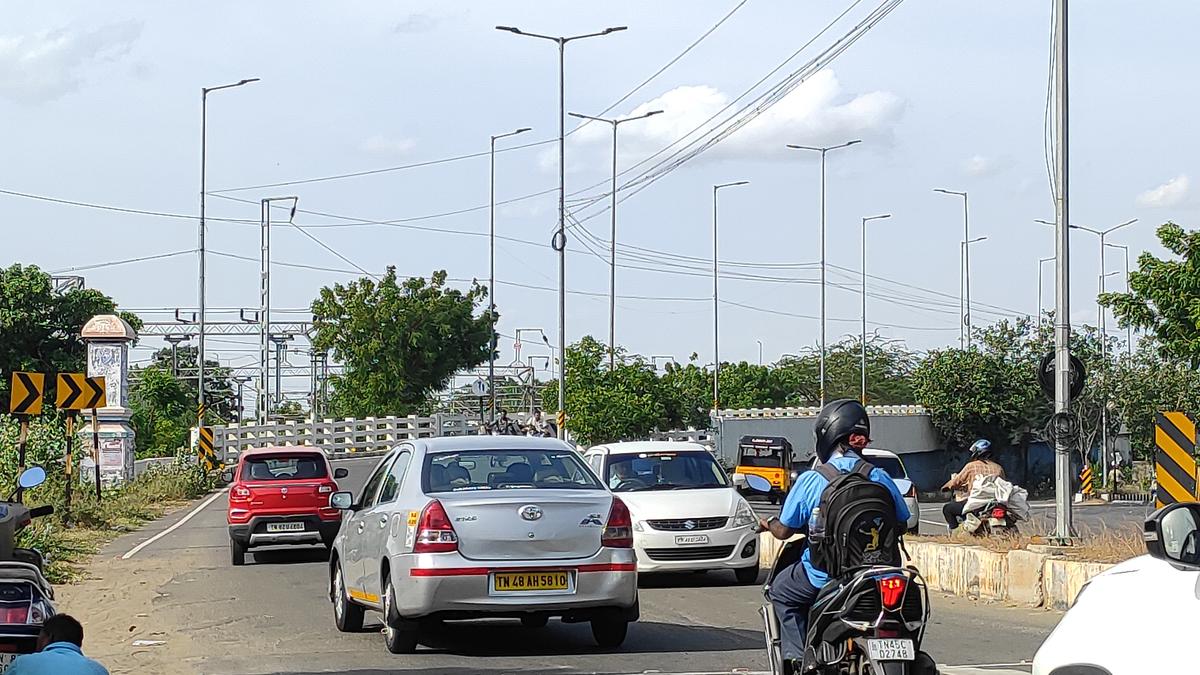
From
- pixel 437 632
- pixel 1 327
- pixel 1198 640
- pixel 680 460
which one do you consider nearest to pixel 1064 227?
pixel 680 460

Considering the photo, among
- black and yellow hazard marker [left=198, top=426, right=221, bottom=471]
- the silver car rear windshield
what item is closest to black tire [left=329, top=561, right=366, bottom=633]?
the silver car rear windshield

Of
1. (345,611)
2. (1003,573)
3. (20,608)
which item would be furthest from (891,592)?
(1003,573)

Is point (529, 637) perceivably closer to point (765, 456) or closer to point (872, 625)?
point (872, 625)

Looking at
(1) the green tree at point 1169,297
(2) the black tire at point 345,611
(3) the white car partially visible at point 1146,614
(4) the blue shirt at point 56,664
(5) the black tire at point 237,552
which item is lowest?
(5) the black tire at point 237,552

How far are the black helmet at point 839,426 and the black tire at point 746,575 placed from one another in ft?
33.3

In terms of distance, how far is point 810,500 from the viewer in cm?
752

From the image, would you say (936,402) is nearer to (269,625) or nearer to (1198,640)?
(269,625)

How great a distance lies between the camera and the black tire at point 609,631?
1193 cm

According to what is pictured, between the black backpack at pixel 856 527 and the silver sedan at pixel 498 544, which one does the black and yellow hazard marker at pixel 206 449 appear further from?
the black backpack at pixel 856 527

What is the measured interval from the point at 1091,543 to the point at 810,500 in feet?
30.1

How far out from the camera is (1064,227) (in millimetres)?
16844

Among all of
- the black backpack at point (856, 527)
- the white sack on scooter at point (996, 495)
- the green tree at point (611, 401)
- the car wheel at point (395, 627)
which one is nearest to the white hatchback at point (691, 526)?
the white sack on scooter at point (996, 495)

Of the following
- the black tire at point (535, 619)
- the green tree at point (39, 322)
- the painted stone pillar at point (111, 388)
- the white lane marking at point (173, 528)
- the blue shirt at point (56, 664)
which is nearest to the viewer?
the blue shirt at point (56, 664)

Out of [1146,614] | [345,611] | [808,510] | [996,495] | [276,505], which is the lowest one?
[345,611]
